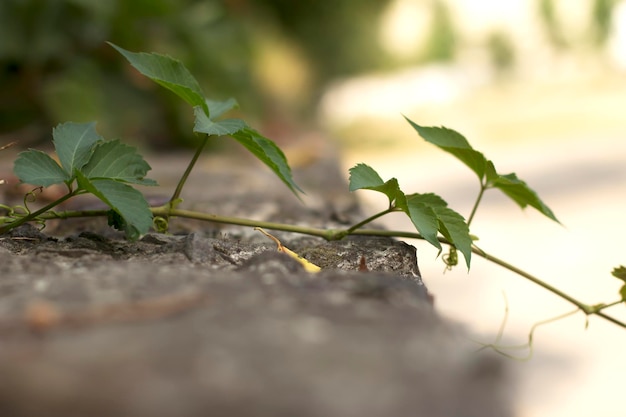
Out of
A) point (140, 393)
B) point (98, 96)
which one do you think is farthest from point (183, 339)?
point (98, 96)

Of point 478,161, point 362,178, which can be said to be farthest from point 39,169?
point 478,161

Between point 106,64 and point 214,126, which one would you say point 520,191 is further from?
point 106,64

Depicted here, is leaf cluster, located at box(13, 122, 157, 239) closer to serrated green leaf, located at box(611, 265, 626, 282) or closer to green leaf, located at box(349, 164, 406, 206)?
green leaf, located at box(349, 164, 406, 206)

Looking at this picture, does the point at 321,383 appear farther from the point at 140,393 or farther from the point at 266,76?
the point at 266,76

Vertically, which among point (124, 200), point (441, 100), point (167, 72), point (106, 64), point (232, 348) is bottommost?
point (232, 348)

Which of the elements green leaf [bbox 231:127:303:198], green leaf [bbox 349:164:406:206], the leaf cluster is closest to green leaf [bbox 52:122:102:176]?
the leaf cluster
